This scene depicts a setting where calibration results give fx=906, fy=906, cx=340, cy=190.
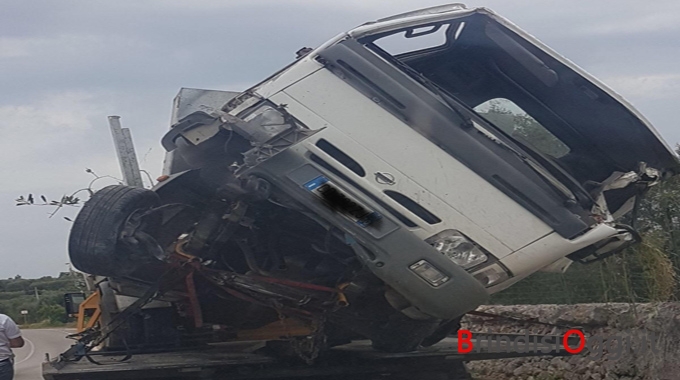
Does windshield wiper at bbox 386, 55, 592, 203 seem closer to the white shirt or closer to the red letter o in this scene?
the red letter o

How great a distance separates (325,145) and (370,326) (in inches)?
50.5

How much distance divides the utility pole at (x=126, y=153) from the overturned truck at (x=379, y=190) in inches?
8.3

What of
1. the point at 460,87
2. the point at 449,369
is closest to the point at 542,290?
the point at 449,369

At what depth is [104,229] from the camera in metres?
5.02

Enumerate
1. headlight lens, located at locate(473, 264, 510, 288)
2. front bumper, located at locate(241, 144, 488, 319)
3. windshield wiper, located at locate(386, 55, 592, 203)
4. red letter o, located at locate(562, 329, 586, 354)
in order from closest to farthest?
front bumper, located at locate(241, 144, 488, 319), headlight lens, located at locate(473, 264, 510, 288), windshield wiper, located at locate(386, 55, 592, 203), red letter o, located at locate(562, 329, 586, 354)

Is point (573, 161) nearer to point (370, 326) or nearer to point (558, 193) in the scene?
point (558, 193)

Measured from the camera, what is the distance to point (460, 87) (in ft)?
19.4

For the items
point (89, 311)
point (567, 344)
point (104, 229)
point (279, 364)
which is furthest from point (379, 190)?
point (89, 311)

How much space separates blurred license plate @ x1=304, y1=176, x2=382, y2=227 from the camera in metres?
4.76

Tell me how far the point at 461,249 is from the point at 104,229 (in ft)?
6.44

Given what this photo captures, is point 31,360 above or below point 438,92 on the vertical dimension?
above

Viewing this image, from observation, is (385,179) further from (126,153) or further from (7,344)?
(7,344)

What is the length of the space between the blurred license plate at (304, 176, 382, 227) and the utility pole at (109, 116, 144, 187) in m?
1.28

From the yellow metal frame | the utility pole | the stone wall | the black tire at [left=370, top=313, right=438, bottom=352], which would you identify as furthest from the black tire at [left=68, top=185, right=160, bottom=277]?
the stone wall
